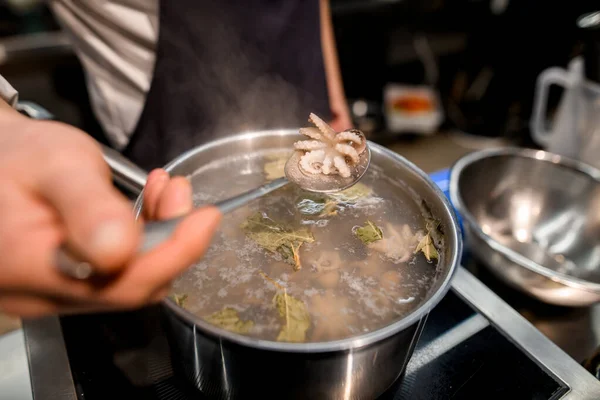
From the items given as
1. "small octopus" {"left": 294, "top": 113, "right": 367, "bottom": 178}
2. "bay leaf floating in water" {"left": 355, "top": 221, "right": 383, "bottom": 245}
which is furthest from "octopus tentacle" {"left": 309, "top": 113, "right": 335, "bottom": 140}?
"bay leaf floating in water" {"left": 355, "top": 221, "right": 383, "bottom": 245}

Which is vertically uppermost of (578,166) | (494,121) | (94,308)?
(94,308)

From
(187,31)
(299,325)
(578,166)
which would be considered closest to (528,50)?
(578,166)

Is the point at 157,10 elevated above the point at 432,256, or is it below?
above

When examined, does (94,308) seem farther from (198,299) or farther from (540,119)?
(540,119)

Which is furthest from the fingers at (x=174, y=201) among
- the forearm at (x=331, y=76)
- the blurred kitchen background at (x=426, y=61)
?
the blurred kitchen background at (x=426, y=61)

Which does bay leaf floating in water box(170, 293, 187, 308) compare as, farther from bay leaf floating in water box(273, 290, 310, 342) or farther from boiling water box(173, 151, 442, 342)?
bay leaf floating in water box(273, 290, 310, 342)

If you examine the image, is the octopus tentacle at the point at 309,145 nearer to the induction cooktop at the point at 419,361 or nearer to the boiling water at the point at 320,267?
the boiling water at the point at 320,267
